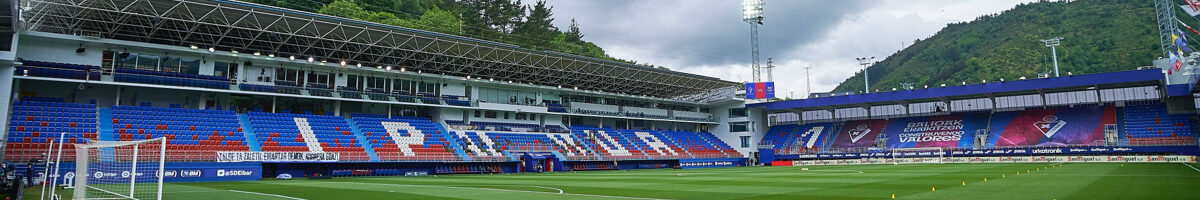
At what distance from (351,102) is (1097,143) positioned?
51.4 metres

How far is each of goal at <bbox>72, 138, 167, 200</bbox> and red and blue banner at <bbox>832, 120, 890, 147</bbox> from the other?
168 feet

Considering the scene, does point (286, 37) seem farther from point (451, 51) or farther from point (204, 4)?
point (451, 51)

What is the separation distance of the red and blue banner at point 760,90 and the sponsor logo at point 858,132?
26.4 feet

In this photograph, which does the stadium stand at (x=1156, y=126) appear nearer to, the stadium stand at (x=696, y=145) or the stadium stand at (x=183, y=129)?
the stadium stand at (x=696, y=145)

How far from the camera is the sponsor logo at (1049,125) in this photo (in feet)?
153

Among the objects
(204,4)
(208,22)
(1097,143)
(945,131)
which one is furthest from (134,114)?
(1097,143)

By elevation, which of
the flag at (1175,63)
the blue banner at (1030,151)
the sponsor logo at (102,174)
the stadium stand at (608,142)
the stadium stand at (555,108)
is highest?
the flag at (1175,63)

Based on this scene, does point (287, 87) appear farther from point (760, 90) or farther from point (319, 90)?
point (760, 90)

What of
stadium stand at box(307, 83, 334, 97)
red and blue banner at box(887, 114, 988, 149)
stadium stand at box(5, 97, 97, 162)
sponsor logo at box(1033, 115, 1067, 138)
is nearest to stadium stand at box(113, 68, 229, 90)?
stadium stand at box(5, 97, 97, 162)

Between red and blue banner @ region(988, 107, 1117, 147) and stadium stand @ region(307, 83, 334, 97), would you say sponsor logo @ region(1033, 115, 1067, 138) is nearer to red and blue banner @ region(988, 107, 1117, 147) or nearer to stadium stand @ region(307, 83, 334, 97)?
red and blue banner @ region(988, 107, 1117, 147)

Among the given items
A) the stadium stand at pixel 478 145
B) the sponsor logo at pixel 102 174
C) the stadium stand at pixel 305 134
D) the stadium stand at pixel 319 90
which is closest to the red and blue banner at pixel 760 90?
the stadium stand at pixel 478 145

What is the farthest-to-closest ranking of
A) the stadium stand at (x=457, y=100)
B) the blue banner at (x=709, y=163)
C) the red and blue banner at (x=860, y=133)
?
the red and blue banner at (x=860, y=133) → the blue banner at (x=709, y=163) → the stadium stand at (x=457, y=100)

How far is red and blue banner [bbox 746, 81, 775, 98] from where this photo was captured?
190 ft

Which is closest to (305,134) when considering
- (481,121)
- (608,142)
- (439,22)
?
(481,121)
